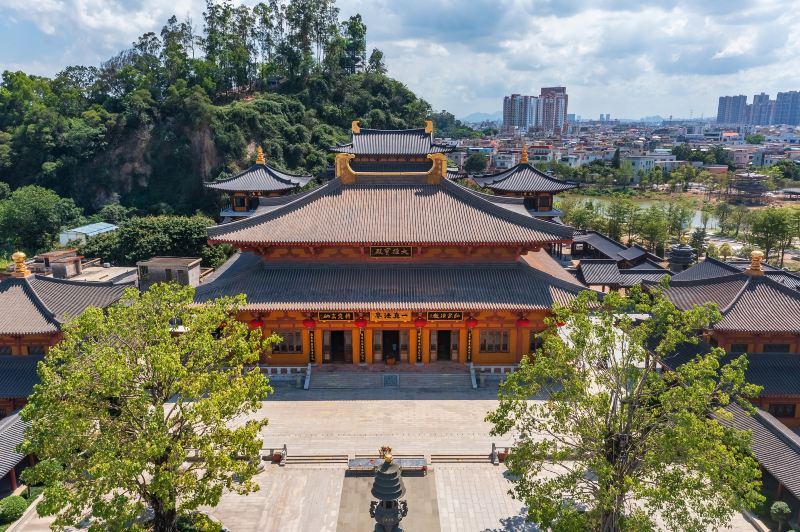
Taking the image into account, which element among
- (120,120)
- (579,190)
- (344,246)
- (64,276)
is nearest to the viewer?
(344,246)

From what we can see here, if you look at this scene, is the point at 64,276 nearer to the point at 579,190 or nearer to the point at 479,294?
the point at 479,294

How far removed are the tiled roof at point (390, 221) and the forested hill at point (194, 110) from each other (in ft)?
161

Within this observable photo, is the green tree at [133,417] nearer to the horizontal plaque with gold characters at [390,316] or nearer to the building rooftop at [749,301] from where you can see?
the horizontal plaque with gold characters at [390,316]

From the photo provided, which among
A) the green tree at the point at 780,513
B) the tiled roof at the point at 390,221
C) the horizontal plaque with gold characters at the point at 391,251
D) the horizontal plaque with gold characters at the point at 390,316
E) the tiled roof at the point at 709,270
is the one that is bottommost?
the green tree at the point at 780,513

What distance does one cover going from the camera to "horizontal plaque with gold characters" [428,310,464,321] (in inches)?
1008

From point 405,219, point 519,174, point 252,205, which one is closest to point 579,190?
point 519,174

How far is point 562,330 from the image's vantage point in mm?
30594

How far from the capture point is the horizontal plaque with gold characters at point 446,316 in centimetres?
2559

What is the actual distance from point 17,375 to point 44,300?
3.54 m

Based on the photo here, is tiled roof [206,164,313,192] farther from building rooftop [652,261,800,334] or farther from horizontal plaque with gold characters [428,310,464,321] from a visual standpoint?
building rooftop [652,261,800,334]

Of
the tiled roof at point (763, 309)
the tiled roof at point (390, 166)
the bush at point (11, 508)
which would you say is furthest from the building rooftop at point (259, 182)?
the tiled roof at point (763, 309)

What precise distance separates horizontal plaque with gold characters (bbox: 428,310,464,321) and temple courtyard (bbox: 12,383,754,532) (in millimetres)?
3349

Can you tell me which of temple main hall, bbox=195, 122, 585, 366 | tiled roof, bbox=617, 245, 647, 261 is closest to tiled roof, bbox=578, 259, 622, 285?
tiled roof, bbox=617, 245, 647, 261

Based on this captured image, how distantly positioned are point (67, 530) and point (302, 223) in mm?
15839
